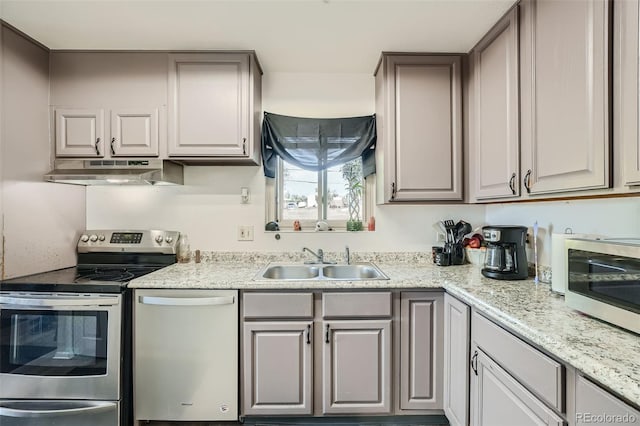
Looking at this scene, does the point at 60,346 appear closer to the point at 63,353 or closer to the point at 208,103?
the point at 63,353

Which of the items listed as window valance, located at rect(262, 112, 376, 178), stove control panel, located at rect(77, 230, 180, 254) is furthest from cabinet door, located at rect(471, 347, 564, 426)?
stove control panel, located at rect(77, 230, 180, 254)

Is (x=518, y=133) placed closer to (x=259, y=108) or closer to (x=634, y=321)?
(x=634, y=321)

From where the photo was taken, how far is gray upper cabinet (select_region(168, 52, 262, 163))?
196 centimetres

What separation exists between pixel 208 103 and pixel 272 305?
1374 millimetres

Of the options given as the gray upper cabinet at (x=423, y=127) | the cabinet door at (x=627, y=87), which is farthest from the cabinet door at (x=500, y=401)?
the gray upper cabinet at (x=423, y=127)

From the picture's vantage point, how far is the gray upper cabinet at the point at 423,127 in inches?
78.0

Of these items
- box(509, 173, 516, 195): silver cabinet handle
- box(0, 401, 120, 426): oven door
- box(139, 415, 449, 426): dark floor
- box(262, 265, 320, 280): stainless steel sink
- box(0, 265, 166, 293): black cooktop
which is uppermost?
box(509, 173, 516, 195): silver cabinet handle

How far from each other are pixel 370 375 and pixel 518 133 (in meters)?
1.52

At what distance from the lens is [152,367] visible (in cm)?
165

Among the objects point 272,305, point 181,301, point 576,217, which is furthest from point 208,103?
point 576,217

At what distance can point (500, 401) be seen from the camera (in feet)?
3.80

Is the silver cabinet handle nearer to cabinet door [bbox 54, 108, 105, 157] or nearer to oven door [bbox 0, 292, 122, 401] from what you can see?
oven door [bbox 0, 292, 122, 401]

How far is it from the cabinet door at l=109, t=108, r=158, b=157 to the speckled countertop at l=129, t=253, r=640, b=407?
2.77 feet

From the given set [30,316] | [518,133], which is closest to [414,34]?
[518,133]
